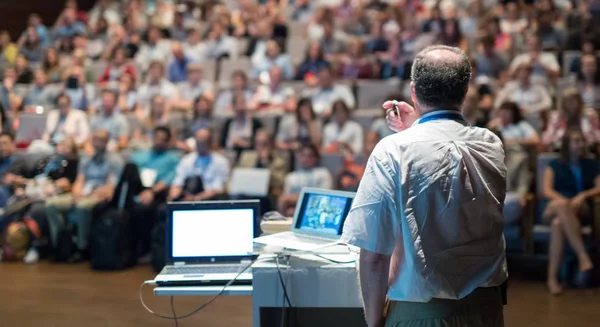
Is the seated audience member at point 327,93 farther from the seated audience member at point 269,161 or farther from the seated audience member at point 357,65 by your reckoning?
the seated audience member at point 269,161

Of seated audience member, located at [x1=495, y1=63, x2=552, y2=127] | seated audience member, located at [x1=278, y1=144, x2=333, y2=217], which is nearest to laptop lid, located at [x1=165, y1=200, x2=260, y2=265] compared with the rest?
seated audience member, located at [x1=278, y1=144, x2=333, y2=217]

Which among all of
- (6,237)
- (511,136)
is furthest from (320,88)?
(6,237)

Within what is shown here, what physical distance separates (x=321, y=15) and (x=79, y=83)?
281cm

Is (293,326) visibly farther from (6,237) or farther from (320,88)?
(320,88)

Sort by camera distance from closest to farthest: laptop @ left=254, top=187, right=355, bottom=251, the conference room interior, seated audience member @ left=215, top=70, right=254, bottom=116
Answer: laptop @ left=254, top=187, right=355, bottom=251 < the conference room interior < seated audience member @ left=215, top=70, right=254, bottom=116

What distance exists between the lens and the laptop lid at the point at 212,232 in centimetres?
293

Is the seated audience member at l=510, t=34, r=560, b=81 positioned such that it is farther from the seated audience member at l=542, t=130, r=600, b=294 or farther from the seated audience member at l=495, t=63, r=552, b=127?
the seated audience member at l=542, t=130, r=600, b=294

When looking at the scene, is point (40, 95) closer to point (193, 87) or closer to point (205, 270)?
point (193, 87)

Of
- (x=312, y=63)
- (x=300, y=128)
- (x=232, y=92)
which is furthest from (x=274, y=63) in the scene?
(x=300, y=128)

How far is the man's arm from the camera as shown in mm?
1720

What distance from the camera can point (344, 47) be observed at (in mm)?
8492

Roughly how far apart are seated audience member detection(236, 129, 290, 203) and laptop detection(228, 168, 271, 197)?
0.33 ft

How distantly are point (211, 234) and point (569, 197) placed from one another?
3131mm

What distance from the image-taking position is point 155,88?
7.94 metres
